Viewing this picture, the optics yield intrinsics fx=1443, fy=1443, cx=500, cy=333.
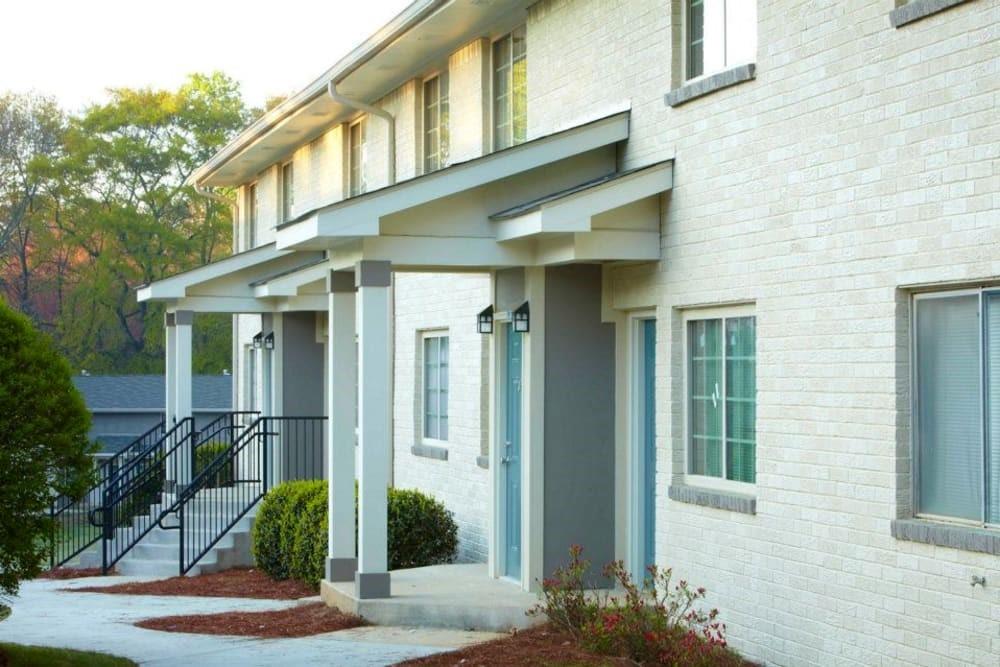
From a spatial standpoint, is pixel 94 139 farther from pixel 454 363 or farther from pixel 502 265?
pixel 502 265

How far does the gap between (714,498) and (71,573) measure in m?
10.9

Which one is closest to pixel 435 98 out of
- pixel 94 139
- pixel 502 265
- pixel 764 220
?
pixel 502 265

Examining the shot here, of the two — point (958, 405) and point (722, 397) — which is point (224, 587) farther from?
point (958, 405)

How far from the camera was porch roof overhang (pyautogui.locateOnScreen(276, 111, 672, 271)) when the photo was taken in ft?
36.1

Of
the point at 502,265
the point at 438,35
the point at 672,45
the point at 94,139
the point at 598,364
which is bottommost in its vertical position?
the point at 598,364

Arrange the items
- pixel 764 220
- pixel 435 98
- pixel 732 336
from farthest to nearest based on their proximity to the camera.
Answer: pixel 435 98
pixel 732 336
pixel 764 220

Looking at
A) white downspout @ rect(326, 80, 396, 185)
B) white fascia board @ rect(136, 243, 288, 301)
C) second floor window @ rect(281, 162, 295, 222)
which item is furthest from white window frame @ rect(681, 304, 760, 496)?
second floor window @ rect(281, 162, 295, 222)

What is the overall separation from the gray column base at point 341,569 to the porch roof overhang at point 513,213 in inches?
107

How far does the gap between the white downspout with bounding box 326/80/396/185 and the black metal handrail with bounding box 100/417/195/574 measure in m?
4.58

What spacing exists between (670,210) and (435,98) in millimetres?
6797

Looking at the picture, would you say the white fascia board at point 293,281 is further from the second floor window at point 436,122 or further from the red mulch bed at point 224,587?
the red mulch bed at point 224,587

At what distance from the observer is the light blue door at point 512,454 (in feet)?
42.1

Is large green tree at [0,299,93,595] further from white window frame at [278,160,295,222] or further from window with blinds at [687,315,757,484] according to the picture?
white window frame at [278,160,295,222]

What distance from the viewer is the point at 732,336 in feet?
34.6
